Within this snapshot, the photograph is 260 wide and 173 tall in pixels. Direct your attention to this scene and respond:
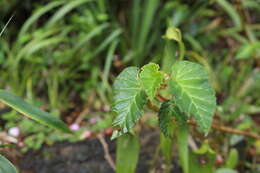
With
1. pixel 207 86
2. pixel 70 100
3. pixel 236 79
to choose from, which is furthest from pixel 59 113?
pixel 207 86

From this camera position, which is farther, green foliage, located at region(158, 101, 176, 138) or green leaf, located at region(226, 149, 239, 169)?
green leaf, located at region(226, 149, 239, 169)

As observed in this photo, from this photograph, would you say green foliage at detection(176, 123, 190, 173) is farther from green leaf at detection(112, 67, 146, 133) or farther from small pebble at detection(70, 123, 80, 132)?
small pebble at detection(70, 123, 80, 132)

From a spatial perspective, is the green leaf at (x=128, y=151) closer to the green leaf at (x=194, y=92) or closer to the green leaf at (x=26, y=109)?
the green leaf at (x=26, y=109)

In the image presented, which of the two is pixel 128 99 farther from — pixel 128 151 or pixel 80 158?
pixel 80 158

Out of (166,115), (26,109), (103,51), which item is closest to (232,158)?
(166,115)

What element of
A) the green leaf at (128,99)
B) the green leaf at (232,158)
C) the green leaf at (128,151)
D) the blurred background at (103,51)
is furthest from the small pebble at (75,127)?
the green leaf at (128,99)

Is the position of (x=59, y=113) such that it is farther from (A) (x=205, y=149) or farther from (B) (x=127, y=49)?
(A) (x=205, y=149)

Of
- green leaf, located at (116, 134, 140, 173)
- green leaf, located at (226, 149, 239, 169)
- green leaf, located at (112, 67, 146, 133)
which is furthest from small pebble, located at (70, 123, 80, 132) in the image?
green leaf, located at (112, 67, 146, 133)
